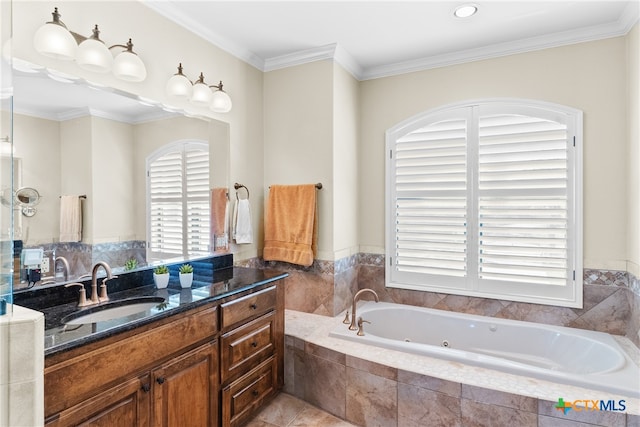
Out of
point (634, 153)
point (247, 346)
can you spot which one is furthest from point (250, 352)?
point (634, 153)

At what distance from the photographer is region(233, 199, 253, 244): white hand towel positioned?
2.79 meters

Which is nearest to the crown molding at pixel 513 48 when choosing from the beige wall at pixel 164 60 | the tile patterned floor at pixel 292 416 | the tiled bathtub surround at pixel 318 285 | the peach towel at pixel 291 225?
the beige wall at pixel 164 60

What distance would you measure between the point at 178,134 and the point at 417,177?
1979mm

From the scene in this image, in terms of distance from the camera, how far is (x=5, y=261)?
0.93 m

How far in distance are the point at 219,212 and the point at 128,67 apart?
3.75 ft

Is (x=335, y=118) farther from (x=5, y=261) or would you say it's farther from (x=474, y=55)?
(x=5, y=261)

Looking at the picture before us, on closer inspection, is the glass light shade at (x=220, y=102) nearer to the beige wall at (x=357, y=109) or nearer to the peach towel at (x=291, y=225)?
the beige wall at (x=357, y=109)

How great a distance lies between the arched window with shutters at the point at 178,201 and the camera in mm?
2189

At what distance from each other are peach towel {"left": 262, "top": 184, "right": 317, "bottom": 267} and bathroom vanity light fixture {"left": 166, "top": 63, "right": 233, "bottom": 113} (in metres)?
0.82

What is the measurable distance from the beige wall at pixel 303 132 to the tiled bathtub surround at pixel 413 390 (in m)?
0.84

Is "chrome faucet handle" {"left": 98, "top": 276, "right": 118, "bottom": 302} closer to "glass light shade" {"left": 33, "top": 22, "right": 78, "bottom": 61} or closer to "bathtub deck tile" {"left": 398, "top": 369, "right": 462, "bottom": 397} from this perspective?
"glass light shade" {"left": 33, "top": 22, "right": 78, "bottom": 61}

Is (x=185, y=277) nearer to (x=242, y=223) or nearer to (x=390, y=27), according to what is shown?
(x=242, y=223)

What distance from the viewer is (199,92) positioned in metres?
2.38

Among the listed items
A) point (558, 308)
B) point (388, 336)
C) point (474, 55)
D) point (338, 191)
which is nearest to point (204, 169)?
point (338, 191)
